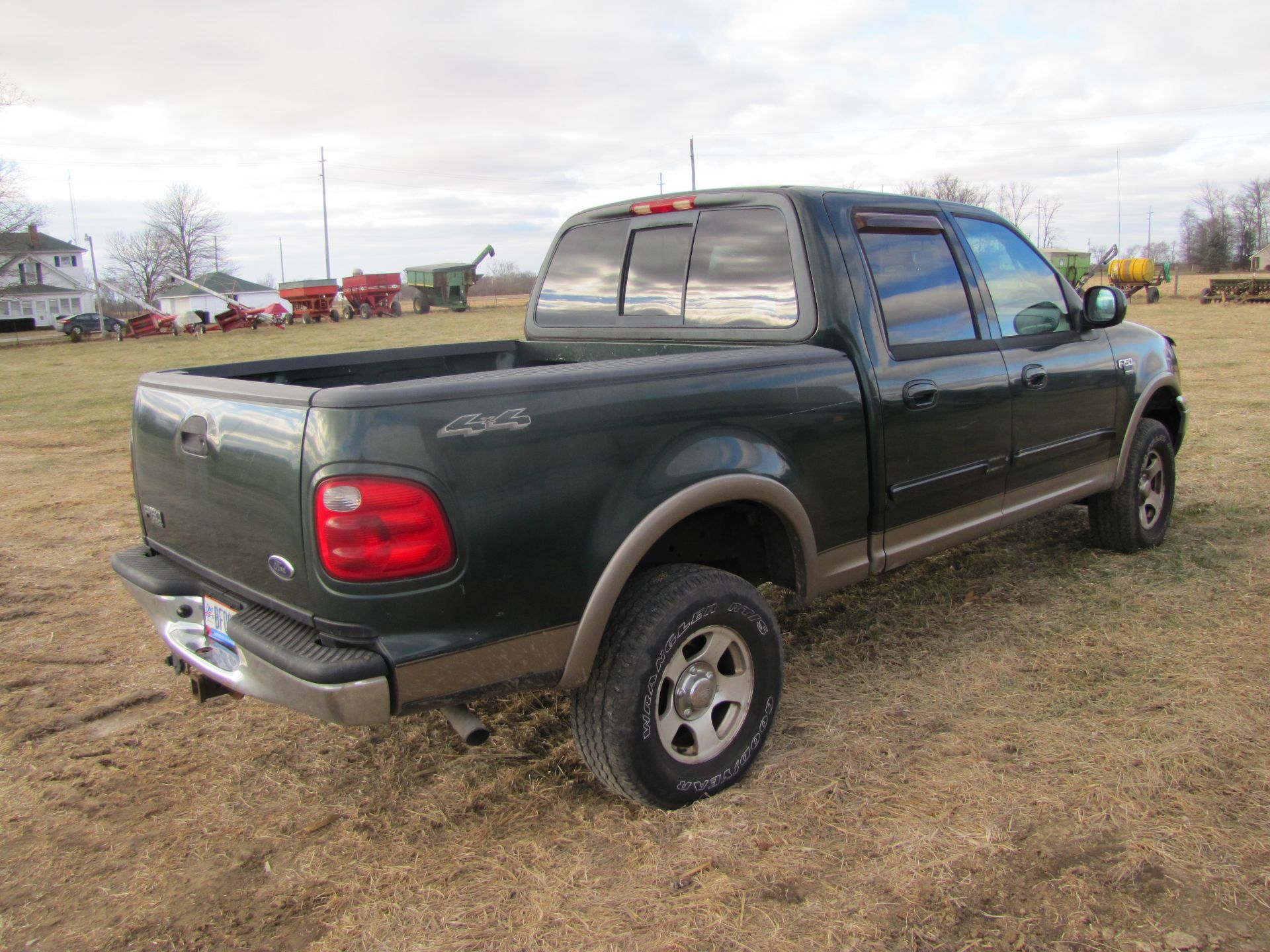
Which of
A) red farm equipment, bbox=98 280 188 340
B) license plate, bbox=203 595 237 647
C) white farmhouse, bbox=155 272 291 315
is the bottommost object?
license plate, bbox=203 595 237 647

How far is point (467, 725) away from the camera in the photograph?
8.27 feet

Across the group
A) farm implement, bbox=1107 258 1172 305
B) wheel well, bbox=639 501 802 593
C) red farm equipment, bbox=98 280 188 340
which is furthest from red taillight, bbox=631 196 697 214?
red farm equipment, bbox=98 280 188 340

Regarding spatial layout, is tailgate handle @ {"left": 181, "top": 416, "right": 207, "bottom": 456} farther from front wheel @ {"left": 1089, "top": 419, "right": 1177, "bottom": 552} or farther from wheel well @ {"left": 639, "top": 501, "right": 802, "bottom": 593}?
front wheel @ {"left": 1089, "top": 419, "right": 1177, "bottom": 552}

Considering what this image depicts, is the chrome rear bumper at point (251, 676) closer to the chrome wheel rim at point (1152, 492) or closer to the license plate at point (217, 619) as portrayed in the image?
the license plate at point (217, 619)

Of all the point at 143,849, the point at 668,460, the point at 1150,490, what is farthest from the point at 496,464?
the point at 1150,490

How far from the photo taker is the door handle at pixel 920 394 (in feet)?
11.2

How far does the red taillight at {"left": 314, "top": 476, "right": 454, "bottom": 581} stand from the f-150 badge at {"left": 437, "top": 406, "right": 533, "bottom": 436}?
16 centimetres

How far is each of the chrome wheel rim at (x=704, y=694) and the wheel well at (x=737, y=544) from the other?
34 cm

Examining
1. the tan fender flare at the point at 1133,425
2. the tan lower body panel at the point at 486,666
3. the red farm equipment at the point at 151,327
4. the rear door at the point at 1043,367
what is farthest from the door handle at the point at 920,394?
the red farm equipment at the point at 151,327

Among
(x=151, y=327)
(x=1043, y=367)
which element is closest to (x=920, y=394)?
(x=1043, y=367)

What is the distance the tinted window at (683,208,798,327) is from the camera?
344 centimetres

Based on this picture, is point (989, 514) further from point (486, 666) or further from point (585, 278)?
point (486, 666)

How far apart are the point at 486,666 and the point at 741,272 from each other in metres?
1.91

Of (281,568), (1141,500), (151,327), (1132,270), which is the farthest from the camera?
(151,327)
